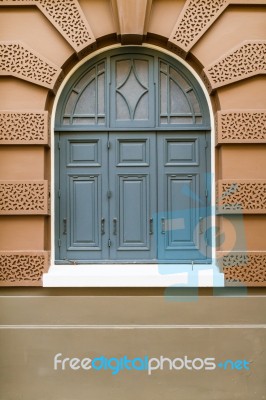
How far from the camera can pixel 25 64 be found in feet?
18.0

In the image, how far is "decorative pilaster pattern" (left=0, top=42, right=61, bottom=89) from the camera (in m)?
5.48

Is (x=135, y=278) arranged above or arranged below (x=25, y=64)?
below

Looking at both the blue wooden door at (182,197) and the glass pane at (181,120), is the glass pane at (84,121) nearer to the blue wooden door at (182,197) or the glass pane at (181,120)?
the blue wooden door at (182,197)

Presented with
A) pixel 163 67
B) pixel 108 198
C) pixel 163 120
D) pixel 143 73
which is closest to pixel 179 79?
pixel 163 67

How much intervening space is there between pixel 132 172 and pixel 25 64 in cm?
194

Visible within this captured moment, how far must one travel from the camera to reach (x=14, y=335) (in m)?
5.39

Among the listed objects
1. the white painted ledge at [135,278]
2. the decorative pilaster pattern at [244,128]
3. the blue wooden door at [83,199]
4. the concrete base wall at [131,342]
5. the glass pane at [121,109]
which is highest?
the glass pane at [121,109]

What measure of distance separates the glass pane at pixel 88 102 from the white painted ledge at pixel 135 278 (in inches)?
83.5

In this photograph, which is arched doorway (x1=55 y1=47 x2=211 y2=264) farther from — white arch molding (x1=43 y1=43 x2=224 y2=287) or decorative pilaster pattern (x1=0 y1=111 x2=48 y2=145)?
decorative pilaster pattern (x1=0 y1=111 x2=48 y2=145)

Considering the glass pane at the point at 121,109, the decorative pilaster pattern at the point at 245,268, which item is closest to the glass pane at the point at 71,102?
the glass pane at the point at 121,109

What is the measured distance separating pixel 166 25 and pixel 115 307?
3.67 metres

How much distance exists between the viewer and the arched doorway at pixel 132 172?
5723 millimetres

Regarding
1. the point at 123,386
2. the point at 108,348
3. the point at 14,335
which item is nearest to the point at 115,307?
the point at 108,348

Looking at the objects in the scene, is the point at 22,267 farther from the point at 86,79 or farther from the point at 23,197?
the point at 86,79
